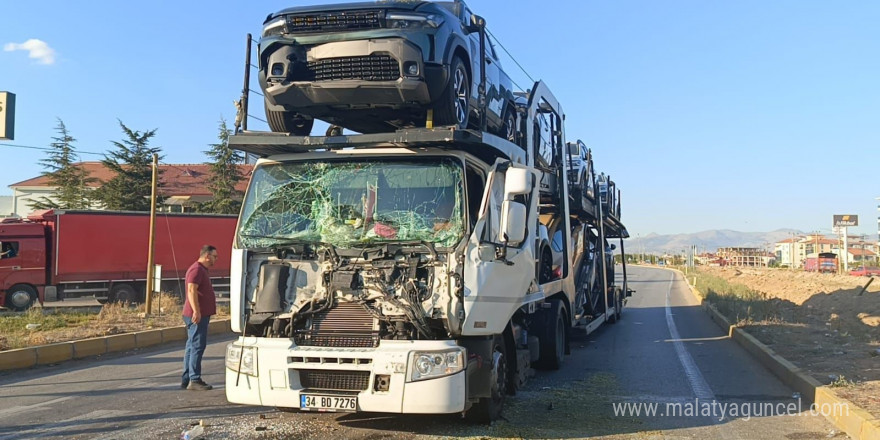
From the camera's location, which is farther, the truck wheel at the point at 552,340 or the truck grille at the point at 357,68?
the truck wheel at the point at 552,340

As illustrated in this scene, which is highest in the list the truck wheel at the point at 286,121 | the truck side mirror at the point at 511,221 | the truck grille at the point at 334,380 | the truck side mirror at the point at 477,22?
the truck side mirror at the point at 477,22

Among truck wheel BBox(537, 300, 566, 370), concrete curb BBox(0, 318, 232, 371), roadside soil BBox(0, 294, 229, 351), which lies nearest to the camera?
truck wheel BBox(537, 300, 566, 370)

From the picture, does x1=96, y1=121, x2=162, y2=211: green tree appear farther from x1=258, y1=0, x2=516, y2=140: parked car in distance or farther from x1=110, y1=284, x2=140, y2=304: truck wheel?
x1=258, y1=0, x2=516, y2=140: parked car in distance

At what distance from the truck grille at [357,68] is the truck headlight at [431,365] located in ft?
8.02

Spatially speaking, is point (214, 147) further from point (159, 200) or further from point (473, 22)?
point (473, 22)

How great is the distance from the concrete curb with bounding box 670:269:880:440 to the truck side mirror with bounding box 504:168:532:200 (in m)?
→ 3.42

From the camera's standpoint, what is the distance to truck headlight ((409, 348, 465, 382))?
507 centimetres

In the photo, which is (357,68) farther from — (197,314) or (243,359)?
(197,314)

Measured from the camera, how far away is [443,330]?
5.34m

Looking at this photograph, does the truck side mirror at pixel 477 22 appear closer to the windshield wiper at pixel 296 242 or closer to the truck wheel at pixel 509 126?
the truck wheel at pixel 509 126

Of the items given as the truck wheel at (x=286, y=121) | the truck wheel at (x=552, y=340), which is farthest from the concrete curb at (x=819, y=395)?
the truck wheel at (x=286, y=121)

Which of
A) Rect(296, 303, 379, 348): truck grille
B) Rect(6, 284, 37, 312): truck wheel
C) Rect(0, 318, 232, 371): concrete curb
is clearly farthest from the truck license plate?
Rect(6, 284, 37, 312): truck wheel

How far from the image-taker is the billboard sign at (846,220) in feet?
264

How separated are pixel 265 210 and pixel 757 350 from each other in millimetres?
8135
